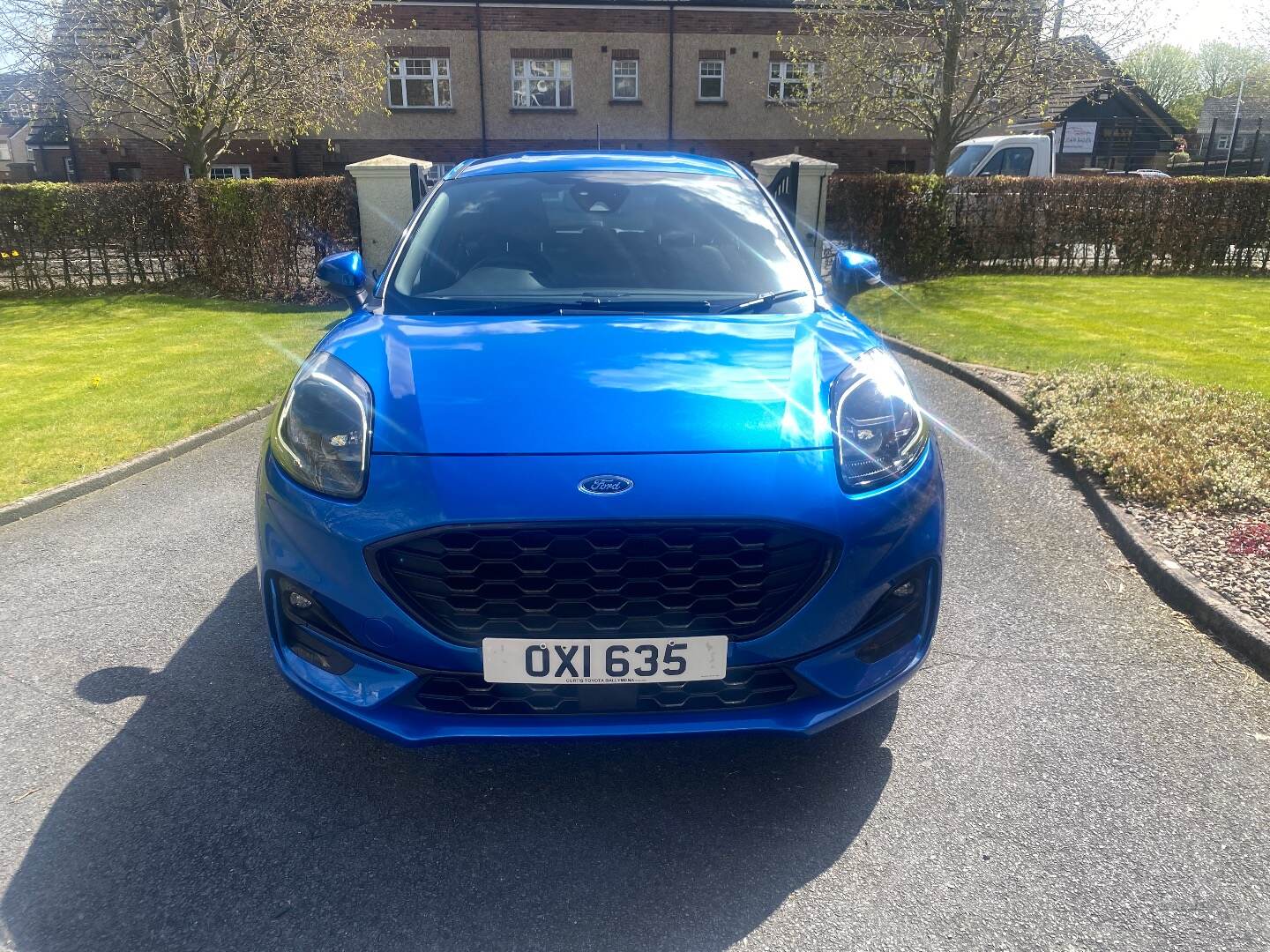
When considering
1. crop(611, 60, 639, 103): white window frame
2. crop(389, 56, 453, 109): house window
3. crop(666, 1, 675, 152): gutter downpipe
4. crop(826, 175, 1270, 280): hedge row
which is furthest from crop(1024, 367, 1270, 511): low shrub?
crop(389, 56, 453, 109): house window

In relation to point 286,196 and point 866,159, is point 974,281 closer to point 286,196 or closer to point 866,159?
point 286,196

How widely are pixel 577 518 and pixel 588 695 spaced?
0.44 m

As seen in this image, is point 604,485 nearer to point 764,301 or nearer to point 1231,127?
point 764,301

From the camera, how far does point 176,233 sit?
13609 millimetres

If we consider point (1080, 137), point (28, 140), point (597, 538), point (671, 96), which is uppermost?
point (671, 96)

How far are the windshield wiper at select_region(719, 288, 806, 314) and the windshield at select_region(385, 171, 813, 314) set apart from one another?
37 mm

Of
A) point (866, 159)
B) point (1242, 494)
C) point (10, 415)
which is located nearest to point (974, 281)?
point (1242, 494)

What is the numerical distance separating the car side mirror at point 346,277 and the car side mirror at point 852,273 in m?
2.04

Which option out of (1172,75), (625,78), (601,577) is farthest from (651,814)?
(1172,75)

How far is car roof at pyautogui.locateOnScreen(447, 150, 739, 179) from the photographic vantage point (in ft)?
13.2

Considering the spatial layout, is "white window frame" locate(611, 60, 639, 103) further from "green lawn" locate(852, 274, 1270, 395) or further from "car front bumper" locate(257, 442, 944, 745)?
"car front bumper" locate(257, 442, 944, 745)

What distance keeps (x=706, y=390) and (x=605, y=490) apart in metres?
0.52

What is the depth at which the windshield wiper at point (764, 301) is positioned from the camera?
10.4 ft

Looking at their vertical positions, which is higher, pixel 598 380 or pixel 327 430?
pixel 598 380
